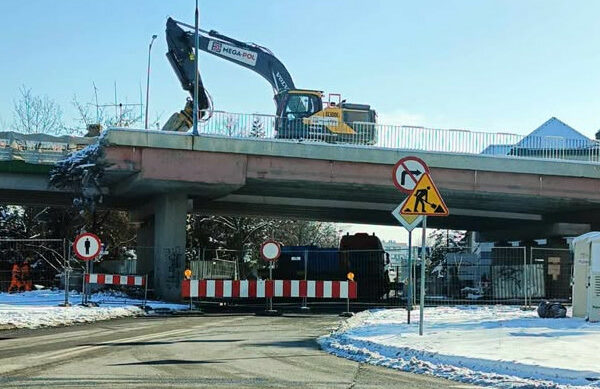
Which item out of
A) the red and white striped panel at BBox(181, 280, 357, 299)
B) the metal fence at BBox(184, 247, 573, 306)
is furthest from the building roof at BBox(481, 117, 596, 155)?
the red and white striped panel at BBox(181, 280, 357, 299)

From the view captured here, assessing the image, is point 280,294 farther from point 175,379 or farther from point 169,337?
point 175,379

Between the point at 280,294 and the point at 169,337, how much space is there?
840cm

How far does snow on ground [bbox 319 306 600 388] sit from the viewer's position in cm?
895

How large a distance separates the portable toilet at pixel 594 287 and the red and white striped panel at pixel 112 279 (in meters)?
13.9

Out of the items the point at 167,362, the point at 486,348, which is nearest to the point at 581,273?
the point at 486,348

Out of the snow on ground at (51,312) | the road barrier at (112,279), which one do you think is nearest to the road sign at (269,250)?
the snow on ground at (51,312)

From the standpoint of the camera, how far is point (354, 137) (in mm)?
29875

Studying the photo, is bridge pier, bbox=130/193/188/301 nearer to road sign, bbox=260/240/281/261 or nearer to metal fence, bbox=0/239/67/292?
metal fence, bbox=0/239/67/292

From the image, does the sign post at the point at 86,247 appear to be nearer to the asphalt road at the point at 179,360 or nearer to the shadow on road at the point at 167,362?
the asphalt road at the point at 179,360

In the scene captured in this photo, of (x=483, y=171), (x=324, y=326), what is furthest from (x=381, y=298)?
(x=324, y=326)

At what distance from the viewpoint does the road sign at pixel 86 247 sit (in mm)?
20375

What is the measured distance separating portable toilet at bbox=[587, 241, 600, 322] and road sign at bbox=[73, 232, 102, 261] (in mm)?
13486

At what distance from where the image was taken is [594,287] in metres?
16.1

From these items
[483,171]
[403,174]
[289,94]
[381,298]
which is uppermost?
[289,94]
